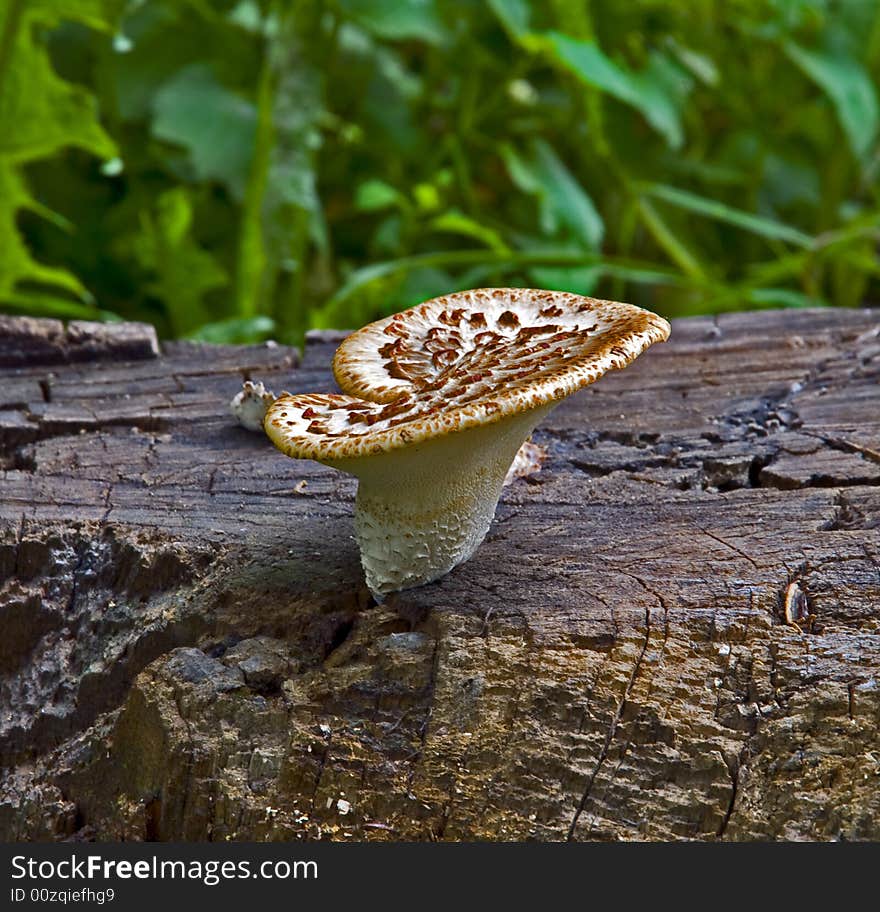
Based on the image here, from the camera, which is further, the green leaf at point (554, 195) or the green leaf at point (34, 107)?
the green leaf at point (554, 195)

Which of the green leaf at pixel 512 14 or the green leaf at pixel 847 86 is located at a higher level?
the green leaf at pixel 512 14

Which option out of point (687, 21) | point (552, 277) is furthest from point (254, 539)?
point (687, 21)

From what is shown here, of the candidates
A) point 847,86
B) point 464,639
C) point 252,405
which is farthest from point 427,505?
point 847,86

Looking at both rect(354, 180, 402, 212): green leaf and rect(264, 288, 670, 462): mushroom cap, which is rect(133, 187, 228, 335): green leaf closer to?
rect(354, 180, 402, 212): green leaf

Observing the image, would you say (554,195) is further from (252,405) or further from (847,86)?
(252,405)

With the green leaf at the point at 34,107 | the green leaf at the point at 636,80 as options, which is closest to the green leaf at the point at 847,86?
the green leaf at the point at 636,80

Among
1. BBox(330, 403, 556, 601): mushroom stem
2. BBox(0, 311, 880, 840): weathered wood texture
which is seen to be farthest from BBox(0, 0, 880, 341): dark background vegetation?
BBox(330, 403, 556, 601): mushroom stem

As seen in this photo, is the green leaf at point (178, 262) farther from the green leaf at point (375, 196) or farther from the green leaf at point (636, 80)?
the green leaf at point (636, 80)
